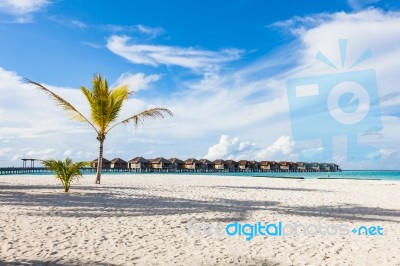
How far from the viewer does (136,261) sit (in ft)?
14.6

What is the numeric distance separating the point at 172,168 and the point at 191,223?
2103 inches

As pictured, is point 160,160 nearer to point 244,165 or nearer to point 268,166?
point 244,165

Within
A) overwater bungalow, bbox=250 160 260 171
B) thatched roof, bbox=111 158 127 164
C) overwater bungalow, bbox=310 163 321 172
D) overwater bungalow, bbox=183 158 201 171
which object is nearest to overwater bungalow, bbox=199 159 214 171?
overwater bungalow, bbox=183 158 201 171

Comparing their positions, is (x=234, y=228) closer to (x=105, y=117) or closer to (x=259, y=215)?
(x=259, y=215)

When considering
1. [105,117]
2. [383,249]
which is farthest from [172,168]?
[383,249]

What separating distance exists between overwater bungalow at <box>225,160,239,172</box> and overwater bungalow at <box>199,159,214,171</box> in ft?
11.5

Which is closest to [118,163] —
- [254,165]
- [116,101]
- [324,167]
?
[254,165]

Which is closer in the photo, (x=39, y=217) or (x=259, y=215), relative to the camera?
(x=39, y=217)

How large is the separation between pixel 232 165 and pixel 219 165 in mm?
3742

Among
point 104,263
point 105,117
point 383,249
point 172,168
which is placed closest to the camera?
point 104,263

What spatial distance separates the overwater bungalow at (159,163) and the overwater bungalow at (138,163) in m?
1.11

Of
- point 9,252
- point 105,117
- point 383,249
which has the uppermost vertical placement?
point 105,117

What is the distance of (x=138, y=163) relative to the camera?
181 ft

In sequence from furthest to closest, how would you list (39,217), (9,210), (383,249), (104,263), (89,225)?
(9,210) → (39,217) → (89,225) → (383,249) → (104,263)
